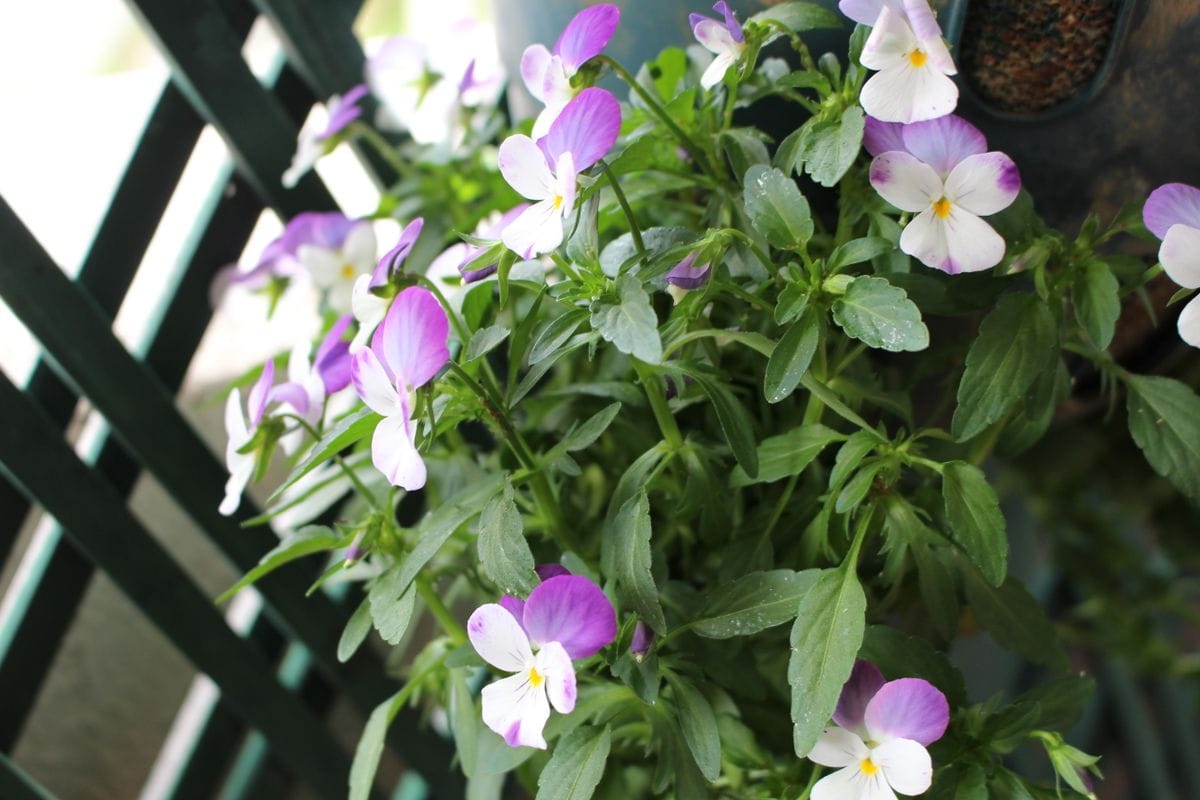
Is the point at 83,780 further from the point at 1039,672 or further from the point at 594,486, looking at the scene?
the point at 1039,672

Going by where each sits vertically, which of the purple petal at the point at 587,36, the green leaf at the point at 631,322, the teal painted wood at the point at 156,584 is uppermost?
the purple petal at the point at 587,36

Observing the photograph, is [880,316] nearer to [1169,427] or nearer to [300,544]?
[1169,427]

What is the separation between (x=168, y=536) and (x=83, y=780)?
0.23 metres

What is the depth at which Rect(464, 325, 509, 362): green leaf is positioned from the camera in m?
0.46

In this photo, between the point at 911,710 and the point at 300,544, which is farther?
the point at 300,544

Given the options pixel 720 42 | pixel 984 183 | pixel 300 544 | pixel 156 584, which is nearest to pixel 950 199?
pixel 984 183

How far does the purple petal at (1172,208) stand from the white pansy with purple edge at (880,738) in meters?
0.21

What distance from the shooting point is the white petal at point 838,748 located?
0.48 meters

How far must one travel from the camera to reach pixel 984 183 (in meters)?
0.47

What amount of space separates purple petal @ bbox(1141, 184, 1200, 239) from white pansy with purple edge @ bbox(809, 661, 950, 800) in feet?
0.69

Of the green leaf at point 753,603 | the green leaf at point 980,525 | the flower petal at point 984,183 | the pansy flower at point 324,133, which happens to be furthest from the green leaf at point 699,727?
the pansy flower at point 324,133

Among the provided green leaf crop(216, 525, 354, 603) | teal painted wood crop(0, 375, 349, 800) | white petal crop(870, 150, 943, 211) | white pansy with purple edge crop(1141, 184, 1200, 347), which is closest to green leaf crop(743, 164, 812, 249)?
white petal crop(870, 150, 943, 211)

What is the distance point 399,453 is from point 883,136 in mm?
245

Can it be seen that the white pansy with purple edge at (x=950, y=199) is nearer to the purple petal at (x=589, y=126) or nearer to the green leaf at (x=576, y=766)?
the purple petal at (x=589, y=126)
